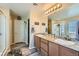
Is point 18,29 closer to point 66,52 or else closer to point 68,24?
point 68,24

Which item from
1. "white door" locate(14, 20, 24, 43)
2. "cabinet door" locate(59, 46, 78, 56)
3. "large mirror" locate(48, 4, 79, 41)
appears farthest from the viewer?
"white door" locate(14, 20, 24, 43)

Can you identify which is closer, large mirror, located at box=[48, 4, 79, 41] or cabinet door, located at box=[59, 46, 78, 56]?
cabinet door, located at box=[59, 46, 78, 56]

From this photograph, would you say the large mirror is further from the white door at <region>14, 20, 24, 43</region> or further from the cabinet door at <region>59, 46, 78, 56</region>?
the white door at <region>14, 20, 24, 43</region>

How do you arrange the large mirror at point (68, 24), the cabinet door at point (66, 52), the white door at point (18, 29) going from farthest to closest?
the white door at point (18, 29), the large mirror at point (68, 24), the cabinet door at point (66, 52)

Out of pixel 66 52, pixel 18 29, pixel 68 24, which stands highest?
pixel 68 24

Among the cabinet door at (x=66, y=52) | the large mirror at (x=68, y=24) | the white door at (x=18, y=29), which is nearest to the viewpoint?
the cabinet door at (x=66, y=52)

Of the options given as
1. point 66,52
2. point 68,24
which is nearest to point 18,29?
point 68,24

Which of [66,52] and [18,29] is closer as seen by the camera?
[66,52]

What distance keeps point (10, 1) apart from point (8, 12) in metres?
0.93

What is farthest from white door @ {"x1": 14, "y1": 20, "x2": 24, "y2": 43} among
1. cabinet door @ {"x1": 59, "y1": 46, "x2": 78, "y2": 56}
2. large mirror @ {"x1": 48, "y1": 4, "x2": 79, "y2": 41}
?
cabinet door @ {"x1": 59, "y1": 46, "x2": 78, "y2": 56}

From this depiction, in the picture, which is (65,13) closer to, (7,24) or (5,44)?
(7,24)

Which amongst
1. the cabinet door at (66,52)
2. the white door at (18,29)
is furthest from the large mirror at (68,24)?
the white door at (18,29)

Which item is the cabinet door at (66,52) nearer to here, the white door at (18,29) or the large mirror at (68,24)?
the large mirror at (68,24)

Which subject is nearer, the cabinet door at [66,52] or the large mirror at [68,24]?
the cabinet door at [66,52]
